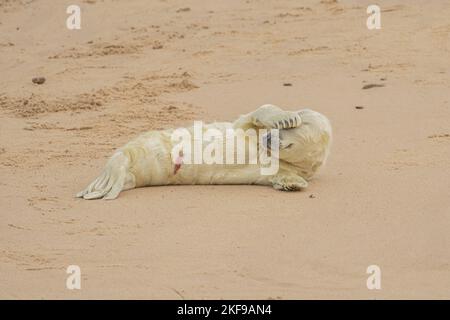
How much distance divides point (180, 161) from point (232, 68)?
14.0 feet

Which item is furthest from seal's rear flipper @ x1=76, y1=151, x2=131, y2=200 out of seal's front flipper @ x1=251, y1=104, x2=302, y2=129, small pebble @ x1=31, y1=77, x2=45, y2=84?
small pebble @ x1=31, y1=77, x2=45, y2=84

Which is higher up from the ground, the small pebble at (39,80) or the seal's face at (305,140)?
the small pebble at (39,80)

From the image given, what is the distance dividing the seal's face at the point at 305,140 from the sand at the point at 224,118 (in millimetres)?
244

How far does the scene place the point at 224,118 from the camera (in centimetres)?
905

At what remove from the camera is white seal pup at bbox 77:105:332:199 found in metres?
6.62

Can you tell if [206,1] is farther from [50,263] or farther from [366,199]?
[50,263]

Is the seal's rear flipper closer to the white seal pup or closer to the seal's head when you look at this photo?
the white seal pup

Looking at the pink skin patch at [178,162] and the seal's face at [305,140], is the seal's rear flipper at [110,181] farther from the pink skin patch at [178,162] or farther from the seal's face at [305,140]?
the seal's face at [305,140]

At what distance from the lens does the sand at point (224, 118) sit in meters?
5.32

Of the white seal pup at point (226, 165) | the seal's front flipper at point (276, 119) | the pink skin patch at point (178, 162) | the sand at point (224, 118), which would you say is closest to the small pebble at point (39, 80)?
the sand at point (224, 118)

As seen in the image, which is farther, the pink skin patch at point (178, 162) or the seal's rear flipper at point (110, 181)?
the pink skin patch at point (178, 162)

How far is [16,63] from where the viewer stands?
11.8 m

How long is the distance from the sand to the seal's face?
244mm

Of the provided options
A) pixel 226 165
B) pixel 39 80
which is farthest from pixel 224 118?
pixel 39 80
